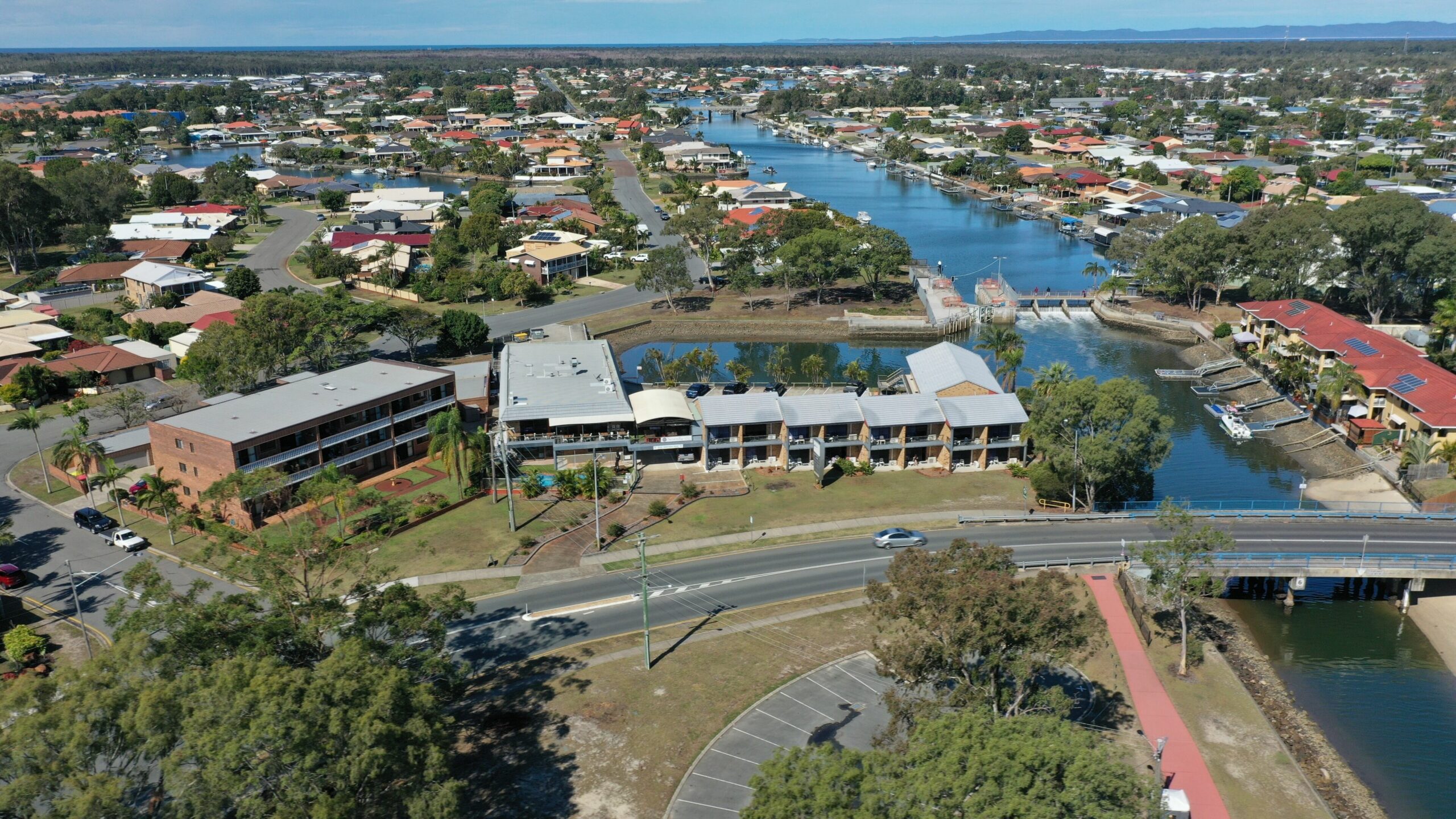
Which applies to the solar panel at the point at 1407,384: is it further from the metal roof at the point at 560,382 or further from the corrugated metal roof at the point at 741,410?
the metal roof at the point at 560,382

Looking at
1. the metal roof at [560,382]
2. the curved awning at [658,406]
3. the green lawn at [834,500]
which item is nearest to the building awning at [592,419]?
the metal roof at [560,382]

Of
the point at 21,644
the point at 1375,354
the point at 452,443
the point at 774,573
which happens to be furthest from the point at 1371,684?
the point at 21,644

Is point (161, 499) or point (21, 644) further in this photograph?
point (161, 499)

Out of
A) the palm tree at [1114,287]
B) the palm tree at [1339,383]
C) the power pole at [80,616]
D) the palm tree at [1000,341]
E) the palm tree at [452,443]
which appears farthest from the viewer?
the palm tree at [1114,287]

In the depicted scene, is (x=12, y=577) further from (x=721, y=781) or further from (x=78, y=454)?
(x=721, y=781)

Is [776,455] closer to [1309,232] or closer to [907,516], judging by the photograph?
[907,516]

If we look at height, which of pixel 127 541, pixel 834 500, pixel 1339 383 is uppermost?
pixel 1339 383

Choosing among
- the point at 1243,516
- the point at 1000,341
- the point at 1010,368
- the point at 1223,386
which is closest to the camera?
the point at 1243,516
